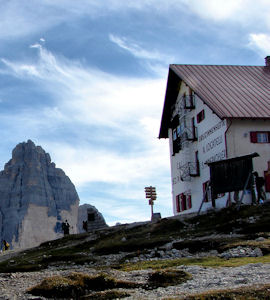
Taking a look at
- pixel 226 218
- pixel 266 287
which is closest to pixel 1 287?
pixel 266 287

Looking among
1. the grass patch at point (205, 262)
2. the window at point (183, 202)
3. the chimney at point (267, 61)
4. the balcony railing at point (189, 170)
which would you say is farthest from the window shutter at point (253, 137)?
the grass patch at point (205, 262)

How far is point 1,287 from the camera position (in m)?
14.2

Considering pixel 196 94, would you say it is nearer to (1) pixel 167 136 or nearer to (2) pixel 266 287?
(1) pixel 167 136

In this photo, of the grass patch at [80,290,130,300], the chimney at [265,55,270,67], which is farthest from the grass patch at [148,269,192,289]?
the chimney at [265,55,270,67]

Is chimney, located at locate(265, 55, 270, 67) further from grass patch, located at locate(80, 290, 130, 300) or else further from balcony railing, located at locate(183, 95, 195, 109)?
grass patch, located at locate(80, 290, 130, 300)

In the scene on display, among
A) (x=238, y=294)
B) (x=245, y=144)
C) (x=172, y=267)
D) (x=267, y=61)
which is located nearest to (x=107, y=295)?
(x=238, y=294)

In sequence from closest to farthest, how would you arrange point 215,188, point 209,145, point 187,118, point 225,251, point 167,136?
point 225,251, point 215,188, point 209,145, point 187,118, point 167,136

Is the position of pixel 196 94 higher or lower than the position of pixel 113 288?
higher

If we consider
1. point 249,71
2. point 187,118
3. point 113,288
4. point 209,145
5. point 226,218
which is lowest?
point 113,288

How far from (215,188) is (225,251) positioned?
1236 centimetres

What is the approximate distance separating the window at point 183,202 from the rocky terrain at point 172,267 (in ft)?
53.2

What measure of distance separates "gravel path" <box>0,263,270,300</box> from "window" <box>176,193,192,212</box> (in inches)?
1237

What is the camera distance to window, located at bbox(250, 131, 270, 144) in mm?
40219

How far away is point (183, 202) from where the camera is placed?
4875 cm
